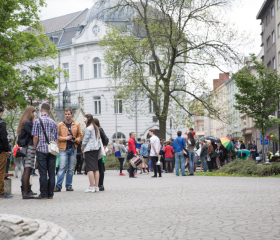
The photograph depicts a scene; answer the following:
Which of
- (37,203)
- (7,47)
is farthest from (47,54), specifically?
(37,203)

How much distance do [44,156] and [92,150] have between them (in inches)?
78.9

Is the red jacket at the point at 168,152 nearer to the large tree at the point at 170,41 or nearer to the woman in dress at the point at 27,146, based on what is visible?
the large tree at the point at 170,41

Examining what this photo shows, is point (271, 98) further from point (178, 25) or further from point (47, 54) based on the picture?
point (47, 54)

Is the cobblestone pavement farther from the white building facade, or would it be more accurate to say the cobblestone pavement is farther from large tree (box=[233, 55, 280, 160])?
the white building facade

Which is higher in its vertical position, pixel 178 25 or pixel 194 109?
pixel 178 25

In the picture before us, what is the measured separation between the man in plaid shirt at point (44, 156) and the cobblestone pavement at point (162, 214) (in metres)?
0.32

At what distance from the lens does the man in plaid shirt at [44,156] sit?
11.0m

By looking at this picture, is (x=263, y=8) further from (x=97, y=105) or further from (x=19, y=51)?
(x=19, y=51)

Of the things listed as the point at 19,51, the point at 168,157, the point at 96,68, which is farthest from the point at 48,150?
the point at 96,68

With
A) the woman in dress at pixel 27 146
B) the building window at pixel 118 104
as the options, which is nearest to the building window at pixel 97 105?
the building window at pixel 118 104

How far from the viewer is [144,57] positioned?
109 feet

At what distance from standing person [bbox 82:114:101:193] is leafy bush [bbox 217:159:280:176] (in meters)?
8.98

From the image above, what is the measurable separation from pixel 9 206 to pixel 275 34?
51486 mm

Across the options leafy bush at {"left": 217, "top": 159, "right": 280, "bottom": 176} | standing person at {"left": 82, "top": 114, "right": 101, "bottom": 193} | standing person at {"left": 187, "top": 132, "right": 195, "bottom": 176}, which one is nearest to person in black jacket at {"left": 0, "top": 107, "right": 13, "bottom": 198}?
standing person at {"left": 82, "top": 114, "right": 101, "bottom": 193}
